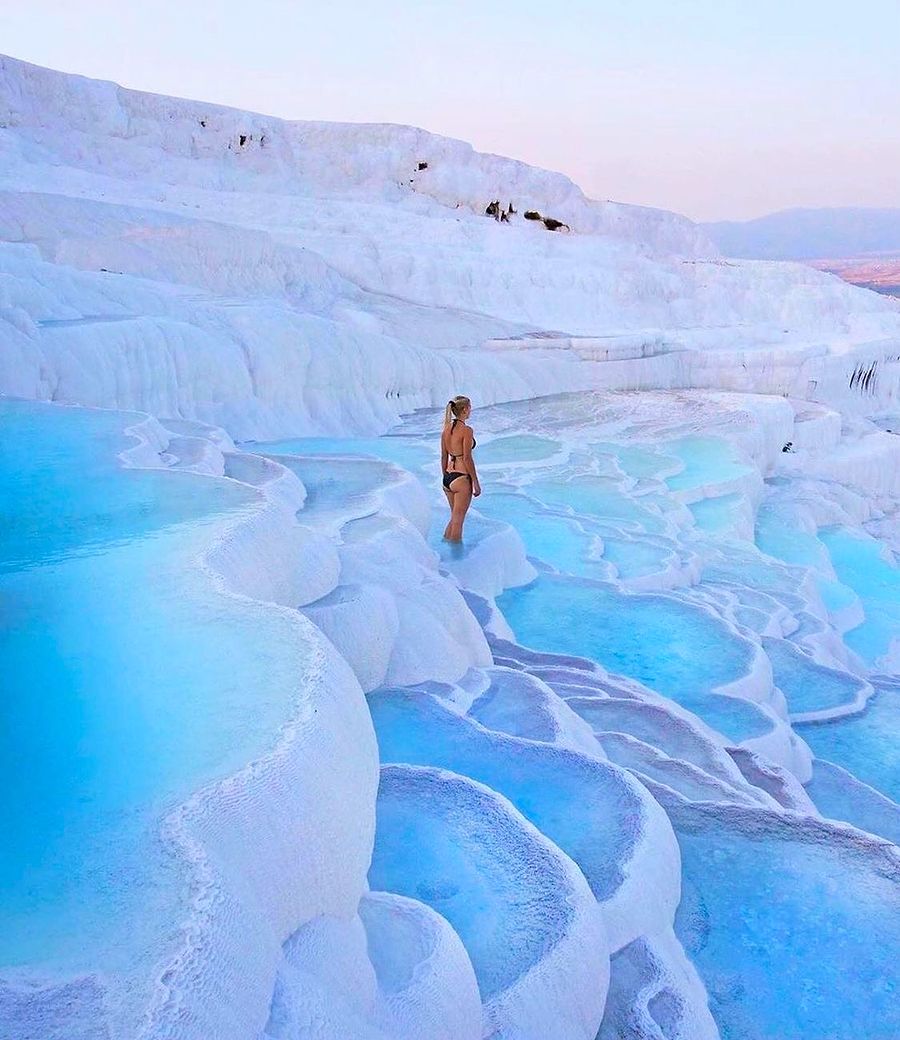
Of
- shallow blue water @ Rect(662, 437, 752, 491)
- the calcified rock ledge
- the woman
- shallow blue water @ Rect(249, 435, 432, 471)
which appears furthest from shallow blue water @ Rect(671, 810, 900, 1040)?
shallow blue water @ Rect(662, 437, 752, 491)

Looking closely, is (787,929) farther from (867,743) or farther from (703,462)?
(703,462)

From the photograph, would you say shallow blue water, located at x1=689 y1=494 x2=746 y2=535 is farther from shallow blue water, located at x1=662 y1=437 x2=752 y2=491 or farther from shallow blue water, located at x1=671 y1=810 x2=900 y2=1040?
shallow blue water, located at x1=671 y1=810 x2=900 y2=1040

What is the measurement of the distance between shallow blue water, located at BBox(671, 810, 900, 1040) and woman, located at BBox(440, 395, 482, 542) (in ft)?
7.40

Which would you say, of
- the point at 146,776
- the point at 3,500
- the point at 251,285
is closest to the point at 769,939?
the point at 146,776

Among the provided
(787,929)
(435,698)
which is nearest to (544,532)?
(435,698)

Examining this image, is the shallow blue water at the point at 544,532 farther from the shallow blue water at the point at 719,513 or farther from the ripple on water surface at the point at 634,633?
the shallow blue water at the point at 719,513

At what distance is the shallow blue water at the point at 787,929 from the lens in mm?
2055

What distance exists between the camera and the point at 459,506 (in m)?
4.80

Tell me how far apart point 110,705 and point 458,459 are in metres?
2.86

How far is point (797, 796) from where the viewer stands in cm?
329

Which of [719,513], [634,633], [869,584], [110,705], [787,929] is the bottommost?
[869,584]

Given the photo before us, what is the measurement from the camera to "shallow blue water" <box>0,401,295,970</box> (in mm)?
1401

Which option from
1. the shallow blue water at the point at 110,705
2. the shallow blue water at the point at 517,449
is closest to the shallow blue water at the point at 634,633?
the shallow blue water at the point at 110,705

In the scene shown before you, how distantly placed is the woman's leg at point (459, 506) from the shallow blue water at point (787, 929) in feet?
7.61
